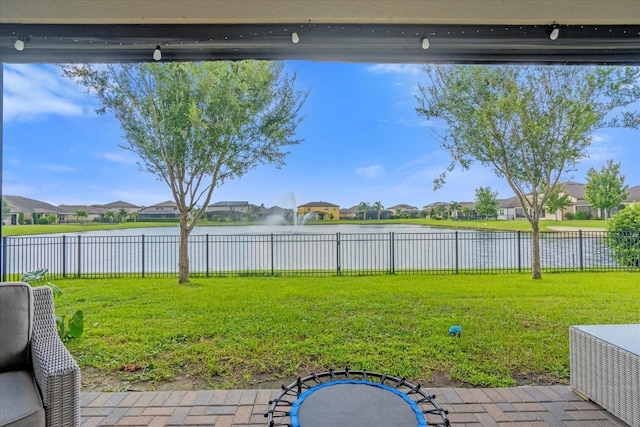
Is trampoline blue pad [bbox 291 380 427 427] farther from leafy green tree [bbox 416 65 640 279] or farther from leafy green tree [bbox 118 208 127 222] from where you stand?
leafy green tree [bbox 118 208 127 222]

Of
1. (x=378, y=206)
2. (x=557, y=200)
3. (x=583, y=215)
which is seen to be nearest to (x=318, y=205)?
(x=378, y=206)

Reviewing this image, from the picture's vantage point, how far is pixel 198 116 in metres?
3.39

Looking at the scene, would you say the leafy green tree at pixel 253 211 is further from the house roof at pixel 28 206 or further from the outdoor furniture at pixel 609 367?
the outdoor furniture at pixel 609 367

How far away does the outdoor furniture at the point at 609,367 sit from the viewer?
5.23 feet

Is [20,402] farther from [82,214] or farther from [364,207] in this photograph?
[364,207]

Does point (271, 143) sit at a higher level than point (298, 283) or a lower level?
higher

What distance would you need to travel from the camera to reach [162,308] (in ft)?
10.8

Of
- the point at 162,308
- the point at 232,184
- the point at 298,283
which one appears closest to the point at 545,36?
the point at 232,184

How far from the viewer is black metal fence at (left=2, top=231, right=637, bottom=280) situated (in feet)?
12.9

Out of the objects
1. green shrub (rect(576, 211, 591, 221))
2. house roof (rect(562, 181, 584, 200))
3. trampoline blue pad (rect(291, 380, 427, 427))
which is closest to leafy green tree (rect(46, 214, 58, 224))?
trampoline blue pad (rect(291, 380, 427, 427))

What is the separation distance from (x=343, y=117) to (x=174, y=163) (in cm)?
205

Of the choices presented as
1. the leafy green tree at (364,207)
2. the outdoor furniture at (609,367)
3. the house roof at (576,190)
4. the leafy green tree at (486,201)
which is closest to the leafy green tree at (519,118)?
the house roof at (576,190)

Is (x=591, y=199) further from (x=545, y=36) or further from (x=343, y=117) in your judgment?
(x=343, y=117)

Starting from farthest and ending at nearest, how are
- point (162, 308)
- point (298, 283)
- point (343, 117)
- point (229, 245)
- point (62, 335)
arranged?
point (229, 245)
point (298, 283)
point (343, 117)
point (162, 308)
point (62, 335)
